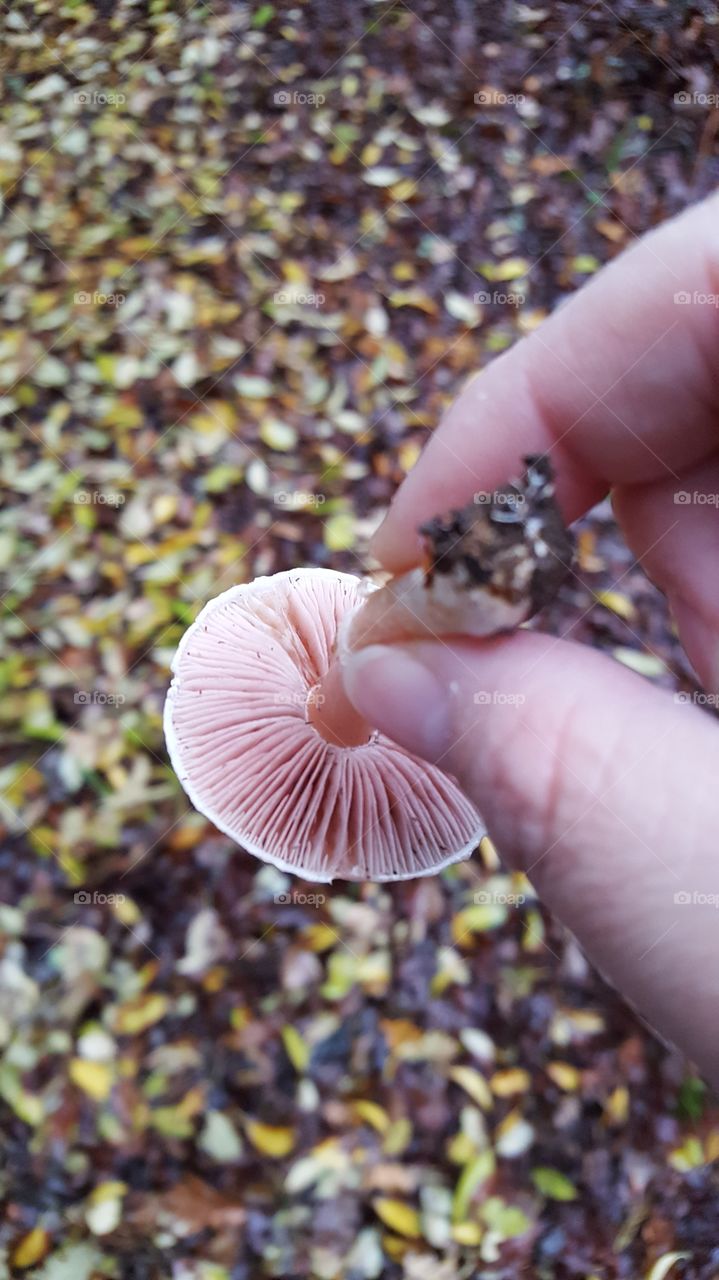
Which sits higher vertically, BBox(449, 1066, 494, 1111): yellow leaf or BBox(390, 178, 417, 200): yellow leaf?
BBox(390, 178, 417, 200): yellow leaf

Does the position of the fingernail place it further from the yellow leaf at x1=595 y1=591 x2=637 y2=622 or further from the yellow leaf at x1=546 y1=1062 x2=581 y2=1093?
the yellow leaf at x1=595 y1=591 x2=637 y2=622

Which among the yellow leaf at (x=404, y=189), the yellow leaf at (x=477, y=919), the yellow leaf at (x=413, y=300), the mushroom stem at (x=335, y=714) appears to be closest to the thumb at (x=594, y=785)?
the mushroom stem at (x=335, y=714)

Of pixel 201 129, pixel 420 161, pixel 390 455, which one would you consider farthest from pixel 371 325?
pixel 201 129

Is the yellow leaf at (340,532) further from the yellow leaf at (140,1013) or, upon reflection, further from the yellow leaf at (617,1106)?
the yellow leaf at (617,1106)

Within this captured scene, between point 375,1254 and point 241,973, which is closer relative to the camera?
point 375,1254

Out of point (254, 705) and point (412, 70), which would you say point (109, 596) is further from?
point (412, 70)

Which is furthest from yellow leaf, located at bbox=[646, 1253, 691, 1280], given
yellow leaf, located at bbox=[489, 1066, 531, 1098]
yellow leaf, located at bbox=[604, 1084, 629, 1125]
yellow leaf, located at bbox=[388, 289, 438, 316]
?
yellow leaf, located at bbox=[388, 289, 438, 316]

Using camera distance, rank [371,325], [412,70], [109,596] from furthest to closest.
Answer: [412,70], [371,325], [109,596]
